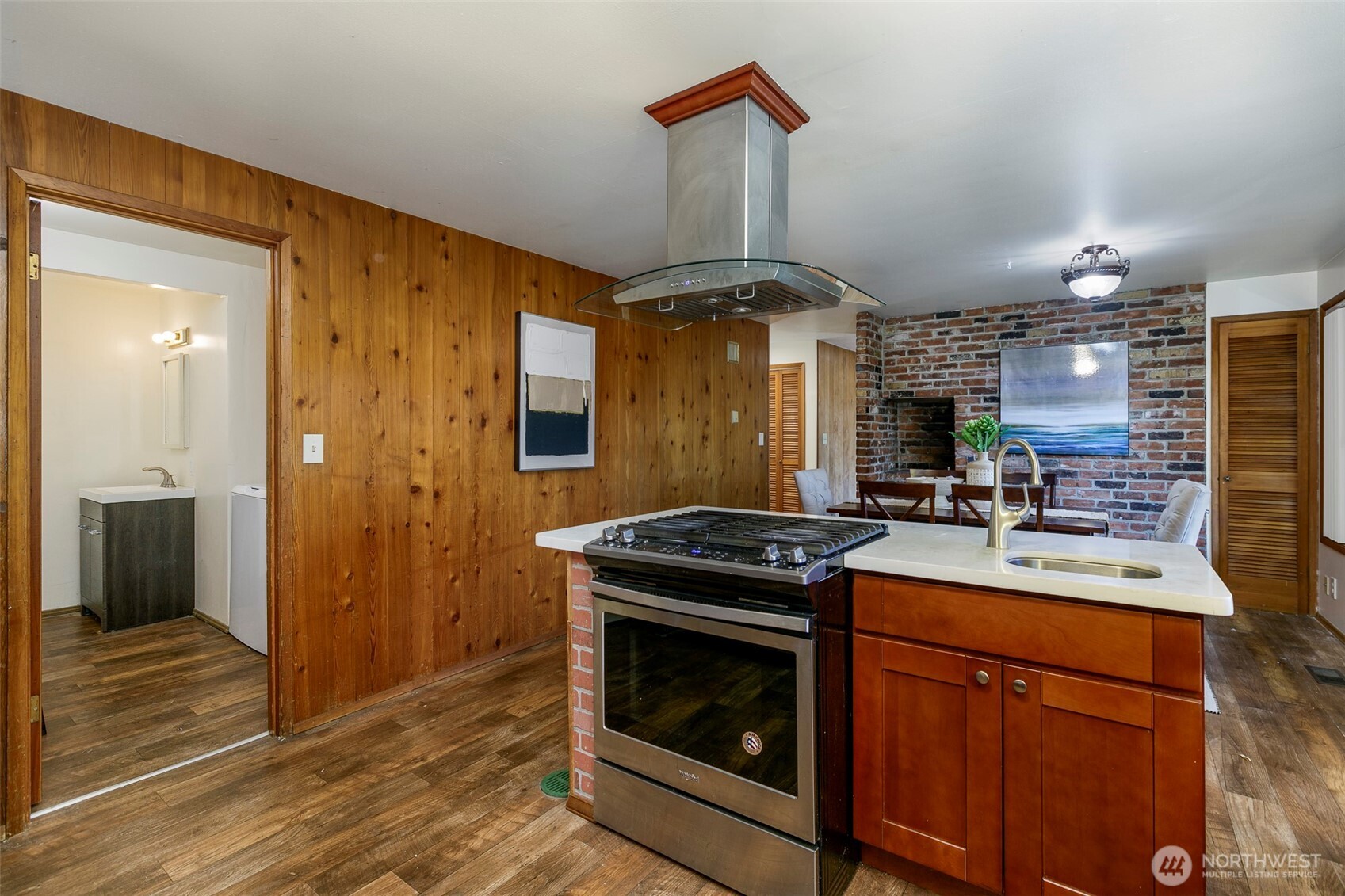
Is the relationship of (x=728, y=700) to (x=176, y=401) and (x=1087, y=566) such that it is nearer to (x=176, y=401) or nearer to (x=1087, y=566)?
(x=1087, y=566)

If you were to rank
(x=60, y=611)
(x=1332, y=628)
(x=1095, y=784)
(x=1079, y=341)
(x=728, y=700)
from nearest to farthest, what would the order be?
(x=1095, y=784)
(x=728, y=700)
(x=1332, y=628)
(x=60, y=611)
(x=1079, y=341)

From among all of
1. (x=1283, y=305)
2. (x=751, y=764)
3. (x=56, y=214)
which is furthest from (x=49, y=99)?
(x=1283, y=305)

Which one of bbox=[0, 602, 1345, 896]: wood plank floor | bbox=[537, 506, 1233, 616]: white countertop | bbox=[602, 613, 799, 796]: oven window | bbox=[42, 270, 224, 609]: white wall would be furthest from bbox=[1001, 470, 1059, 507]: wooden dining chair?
bbox=[42, 270, 224, 609]: white wall

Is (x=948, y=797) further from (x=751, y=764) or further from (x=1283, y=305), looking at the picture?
(x=1283, y=305)

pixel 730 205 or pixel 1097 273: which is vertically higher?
pixel 1097 273

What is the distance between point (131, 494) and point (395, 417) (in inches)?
94.3

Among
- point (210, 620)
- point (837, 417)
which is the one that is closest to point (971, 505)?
point (837, 417)

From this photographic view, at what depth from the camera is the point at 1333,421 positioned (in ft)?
12.6

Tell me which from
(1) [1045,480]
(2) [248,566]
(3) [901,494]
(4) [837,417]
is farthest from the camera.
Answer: (4) [837,417]

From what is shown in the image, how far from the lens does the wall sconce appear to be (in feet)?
13.9

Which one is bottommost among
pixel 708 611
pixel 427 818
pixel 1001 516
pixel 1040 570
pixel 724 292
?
pixel 427 818

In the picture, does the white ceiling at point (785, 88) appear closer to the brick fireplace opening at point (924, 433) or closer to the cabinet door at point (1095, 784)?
the cabinet door at point (1095, 784)

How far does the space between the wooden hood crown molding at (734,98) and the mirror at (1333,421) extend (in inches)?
149

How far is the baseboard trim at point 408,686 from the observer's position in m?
2.65
